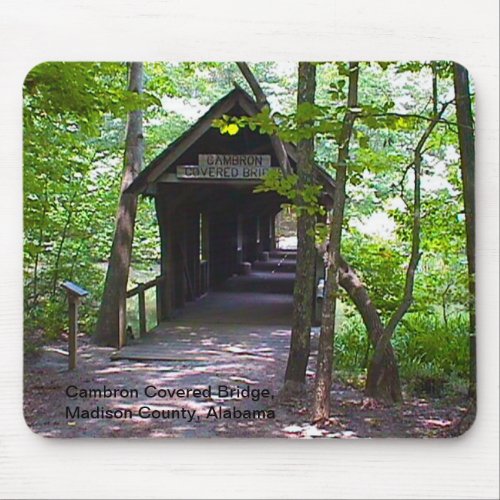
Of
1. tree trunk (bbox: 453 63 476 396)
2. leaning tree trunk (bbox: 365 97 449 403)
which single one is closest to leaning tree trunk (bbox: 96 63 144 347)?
leaning tree trunk (bbox: 365 97 449 403)

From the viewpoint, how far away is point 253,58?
212 cm

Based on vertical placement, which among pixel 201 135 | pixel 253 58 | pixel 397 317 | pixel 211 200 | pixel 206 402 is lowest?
pixel 206 402

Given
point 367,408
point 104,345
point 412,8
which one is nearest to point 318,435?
point 367,408

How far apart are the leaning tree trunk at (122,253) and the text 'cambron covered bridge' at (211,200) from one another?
0.04 m

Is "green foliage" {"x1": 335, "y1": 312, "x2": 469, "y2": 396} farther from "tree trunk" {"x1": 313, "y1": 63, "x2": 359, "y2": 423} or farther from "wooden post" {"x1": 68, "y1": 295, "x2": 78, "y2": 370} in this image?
Result: "wooden post" {"x1": 68, "y1": 295, "x2": 78, "y2": 370}

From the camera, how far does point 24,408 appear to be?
6.86 feet

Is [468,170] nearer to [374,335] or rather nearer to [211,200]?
[374,335]

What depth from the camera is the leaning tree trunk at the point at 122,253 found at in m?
2.18

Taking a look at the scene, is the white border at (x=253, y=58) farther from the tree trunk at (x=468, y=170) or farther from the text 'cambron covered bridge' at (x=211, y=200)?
the text 'cambron covered bridge' at (x=211, y=200)

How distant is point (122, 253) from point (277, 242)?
0.44 metres

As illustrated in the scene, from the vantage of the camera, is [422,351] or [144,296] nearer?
[422,351]

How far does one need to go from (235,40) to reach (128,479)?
1.22 m

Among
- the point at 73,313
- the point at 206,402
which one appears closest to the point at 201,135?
the point at 73,313

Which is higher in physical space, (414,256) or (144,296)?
(414,256)
